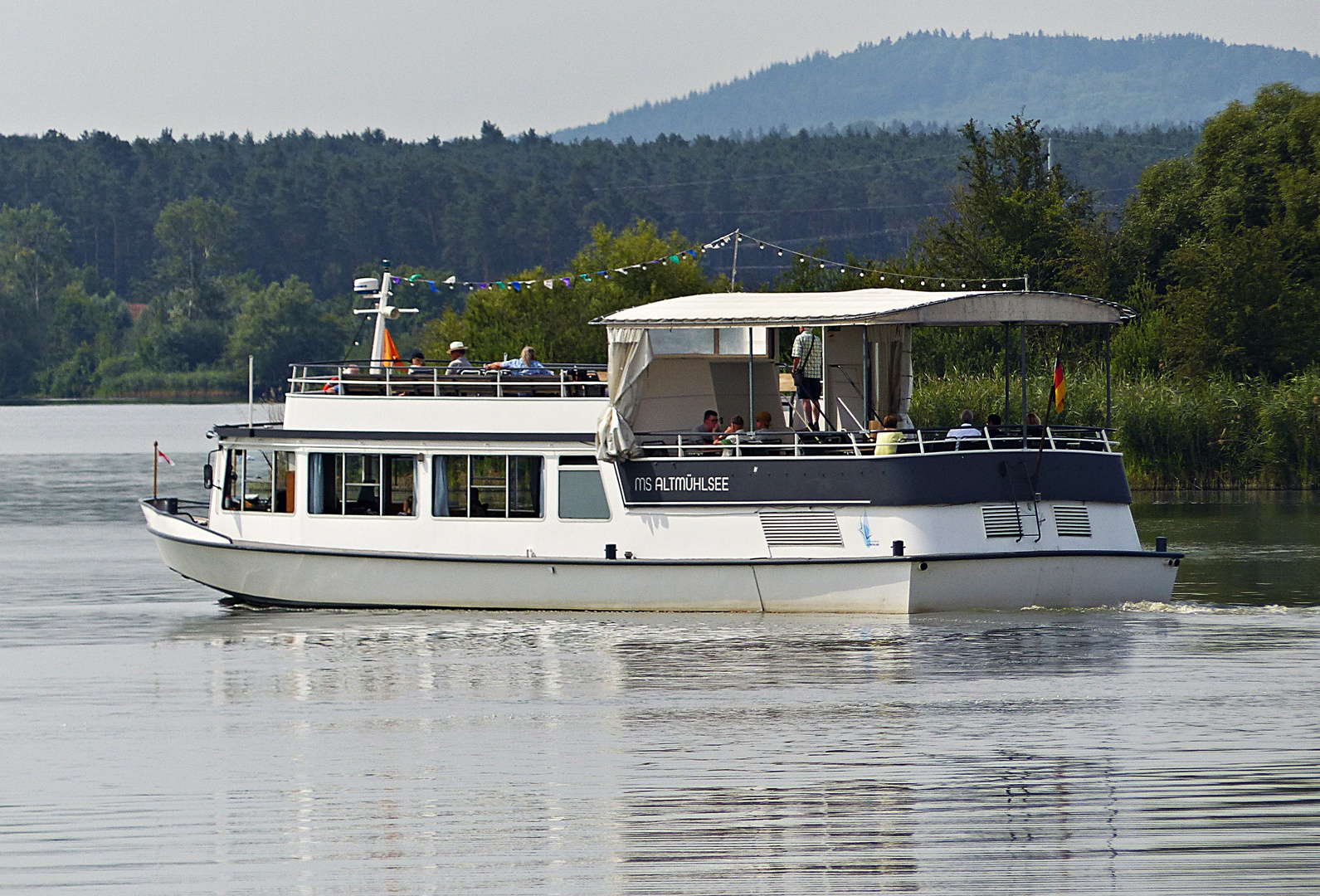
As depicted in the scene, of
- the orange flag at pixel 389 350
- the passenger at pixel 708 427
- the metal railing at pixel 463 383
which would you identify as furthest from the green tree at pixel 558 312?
the passenger at pixel 708 427

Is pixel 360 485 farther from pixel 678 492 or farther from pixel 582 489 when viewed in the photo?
pixel 678 492

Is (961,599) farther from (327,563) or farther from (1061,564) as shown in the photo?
(327,563)

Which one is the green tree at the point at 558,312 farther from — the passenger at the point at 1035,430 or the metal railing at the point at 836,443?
the metal railing at the point at 836,443

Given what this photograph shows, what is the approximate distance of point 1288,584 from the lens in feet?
86.1

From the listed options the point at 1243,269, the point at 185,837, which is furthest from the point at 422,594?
the point at 1243,269

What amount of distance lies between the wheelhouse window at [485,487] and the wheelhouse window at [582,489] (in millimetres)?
338

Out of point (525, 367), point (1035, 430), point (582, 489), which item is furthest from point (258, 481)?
point (1035, 430)

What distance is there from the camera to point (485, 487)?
23953 mm

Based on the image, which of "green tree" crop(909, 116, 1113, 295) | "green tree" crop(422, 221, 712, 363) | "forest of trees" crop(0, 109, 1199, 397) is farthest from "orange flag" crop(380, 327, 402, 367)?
"forest of trees" crop(0, 109, 1199, 397)

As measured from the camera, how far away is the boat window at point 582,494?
23.4m

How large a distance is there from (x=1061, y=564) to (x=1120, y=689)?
4467 millimetres

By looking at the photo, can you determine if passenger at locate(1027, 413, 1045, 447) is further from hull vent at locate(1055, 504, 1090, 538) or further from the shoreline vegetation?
the shoreline vegetation

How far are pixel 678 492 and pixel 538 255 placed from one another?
15588 cm

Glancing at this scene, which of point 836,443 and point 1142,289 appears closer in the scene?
point 836,443
